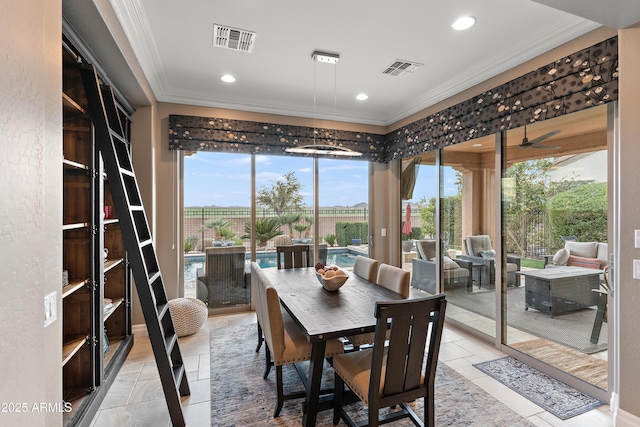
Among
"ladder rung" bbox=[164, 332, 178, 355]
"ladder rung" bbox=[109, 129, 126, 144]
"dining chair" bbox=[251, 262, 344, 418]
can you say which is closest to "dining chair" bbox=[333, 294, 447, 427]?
"dining chair" bbox=[251, 262, 344, 418]

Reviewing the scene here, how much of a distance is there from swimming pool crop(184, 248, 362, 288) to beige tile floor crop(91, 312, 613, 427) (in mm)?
917

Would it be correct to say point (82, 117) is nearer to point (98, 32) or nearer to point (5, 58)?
point (98, 32)

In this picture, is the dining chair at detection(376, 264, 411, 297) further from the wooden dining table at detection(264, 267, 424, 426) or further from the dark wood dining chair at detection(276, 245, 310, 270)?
the dark wood dining chair at detection(276, 245, 310, 270)

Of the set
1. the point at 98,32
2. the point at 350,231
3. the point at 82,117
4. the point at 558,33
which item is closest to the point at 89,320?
the point at 82,117

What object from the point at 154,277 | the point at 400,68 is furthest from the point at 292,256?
the point at 400,68

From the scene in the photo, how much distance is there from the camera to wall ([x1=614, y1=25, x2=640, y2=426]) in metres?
1.98

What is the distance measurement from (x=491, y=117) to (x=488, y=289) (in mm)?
1839

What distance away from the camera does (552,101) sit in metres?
2.62

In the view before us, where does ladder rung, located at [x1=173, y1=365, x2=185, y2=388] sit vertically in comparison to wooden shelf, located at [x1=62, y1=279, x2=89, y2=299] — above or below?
below

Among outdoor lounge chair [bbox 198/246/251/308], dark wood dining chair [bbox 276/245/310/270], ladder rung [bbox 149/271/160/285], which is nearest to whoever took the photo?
ladder rung [bbox 149/271/160/285]

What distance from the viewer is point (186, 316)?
3.55 m

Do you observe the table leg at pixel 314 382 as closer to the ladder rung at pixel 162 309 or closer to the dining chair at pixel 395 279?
the dining chair at pixel 395 279

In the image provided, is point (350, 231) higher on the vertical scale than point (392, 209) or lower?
lower

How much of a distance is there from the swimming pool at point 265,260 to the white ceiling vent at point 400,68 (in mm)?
2703
